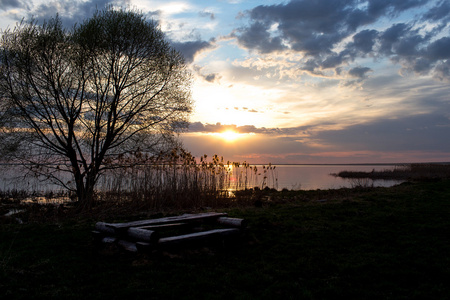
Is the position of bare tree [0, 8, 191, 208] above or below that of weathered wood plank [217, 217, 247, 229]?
above

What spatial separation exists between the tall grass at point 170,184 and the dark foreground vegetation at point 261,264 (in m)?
3.87

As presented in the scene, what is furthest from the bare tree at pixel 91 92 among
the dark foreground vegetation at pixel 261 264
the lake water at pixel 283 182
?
the dark foreground vegetation at pixel 261 264

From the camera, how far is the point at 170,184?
14219 mm

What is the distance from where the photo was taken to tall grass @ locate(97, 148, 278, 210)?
13.8 metres

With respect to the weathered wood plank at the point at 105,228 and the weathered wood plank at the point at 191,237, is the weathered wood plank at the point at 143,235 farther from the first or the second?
the weathered wood plank at the point at 105,228

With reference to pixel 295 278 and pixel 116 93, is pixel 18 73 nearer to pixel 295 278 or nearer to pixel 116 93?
pixel 116 93

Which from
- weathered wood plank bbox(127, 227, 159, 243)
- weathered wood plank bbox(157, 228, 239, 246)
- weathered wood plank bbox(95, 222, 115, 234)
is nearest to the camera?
weathered wood plank bbox(127, 227, 159, 243)

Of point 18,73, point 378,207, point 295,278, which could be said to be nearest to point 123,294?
point 295,278

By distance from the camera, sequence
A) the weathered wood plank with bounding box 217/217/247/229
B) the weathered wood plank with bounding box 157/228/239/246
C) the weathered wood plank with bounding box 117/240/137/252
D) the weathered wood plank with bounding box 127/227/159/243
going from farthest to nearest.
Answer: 1. the weathered wood plank with bounding box 217/217/247/229
2. the weathered wood plank with bounding box 117/240/137/252
3. the weathered wood plank with bounding box 157/228/239/246
4. the weathered wood plank with bounding box 127/227/159/243

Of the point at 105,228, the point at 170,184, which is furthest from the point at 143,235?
the point at 170,184

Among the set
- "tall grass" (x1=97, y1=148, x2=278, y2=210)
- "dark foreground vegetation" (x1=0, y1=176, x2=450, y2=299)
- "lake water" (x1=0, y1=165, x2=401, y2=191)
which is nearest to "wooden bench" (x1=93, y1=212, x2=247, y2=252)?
"dark foreground vegetation" (x1=0, y1=176, x2=450, y2=299)

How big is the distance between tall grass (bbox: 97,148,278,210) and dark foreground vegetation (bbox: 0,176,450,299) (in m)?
3.87

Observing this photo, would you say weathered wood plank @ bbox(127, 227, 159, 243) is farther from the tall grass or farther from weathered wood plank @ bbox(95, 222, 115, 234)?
the tall grass

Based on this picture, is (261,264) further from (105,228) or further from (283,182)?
(283,182)
